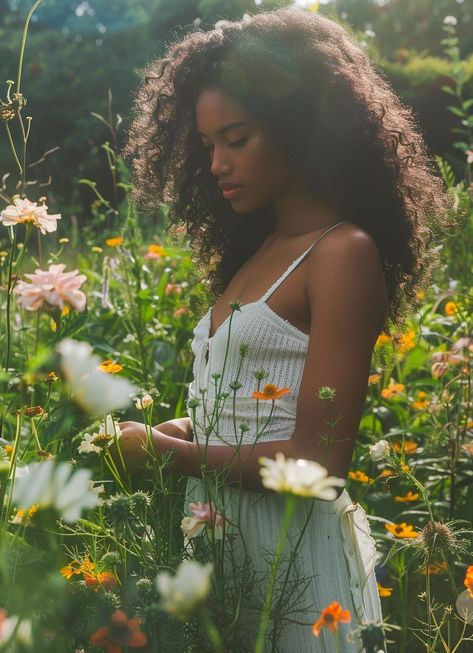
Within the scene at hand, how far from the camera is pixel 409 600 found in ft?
5.89

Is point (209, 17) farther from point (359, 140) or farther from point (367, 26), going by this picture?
point (359, 140)

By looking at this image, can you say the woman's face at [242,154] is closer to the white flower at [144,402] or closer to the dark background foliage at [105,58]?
the white flower at [144,402]

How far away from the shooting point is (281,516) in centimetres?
134

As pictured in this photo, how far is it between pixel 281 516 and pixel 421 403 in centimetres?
91

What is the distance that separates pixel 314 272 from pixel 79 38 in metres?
12.6

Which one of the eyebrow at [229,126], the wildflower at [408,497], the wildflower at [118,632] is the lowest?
the wildflower at [408,497]

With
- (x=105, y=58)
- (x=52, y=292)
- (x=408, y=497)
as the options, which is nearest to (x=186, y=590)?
(x=52, y=292)

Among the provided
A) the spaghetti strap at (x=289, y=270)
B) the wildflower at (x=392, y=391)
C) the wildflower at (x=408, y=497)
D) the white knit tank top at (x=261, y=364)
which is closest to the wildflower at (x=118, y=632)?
the white knit tank top at (x=261, y=364)

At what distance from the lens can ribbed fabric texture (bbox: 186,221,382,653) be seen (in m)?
1.27

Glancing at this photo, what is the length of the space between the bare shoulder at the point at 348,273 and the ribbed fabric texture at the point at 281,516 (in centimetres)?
7

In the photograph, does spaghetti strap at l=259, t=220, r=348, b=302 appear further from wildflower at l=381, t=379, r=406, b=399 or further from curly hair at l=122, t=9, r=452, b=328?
wildflower at l=381, t=379, r=406, b=399

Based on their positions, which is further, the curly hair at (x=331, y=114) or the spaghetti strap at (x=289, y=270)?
the curly hair at (x=331, y=114)

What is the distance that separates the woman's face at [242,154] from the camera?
1.46 meters

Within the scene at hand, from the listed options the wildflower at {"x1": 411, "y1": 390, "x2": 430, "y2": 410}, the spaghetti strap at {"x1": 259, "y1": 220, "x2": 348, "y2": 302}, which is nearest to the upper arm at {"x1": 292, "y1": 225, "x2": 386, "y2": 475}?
the spaghetti strap at {"x1": 259, "y1": 220, "x2": 348, "y2": 302}
